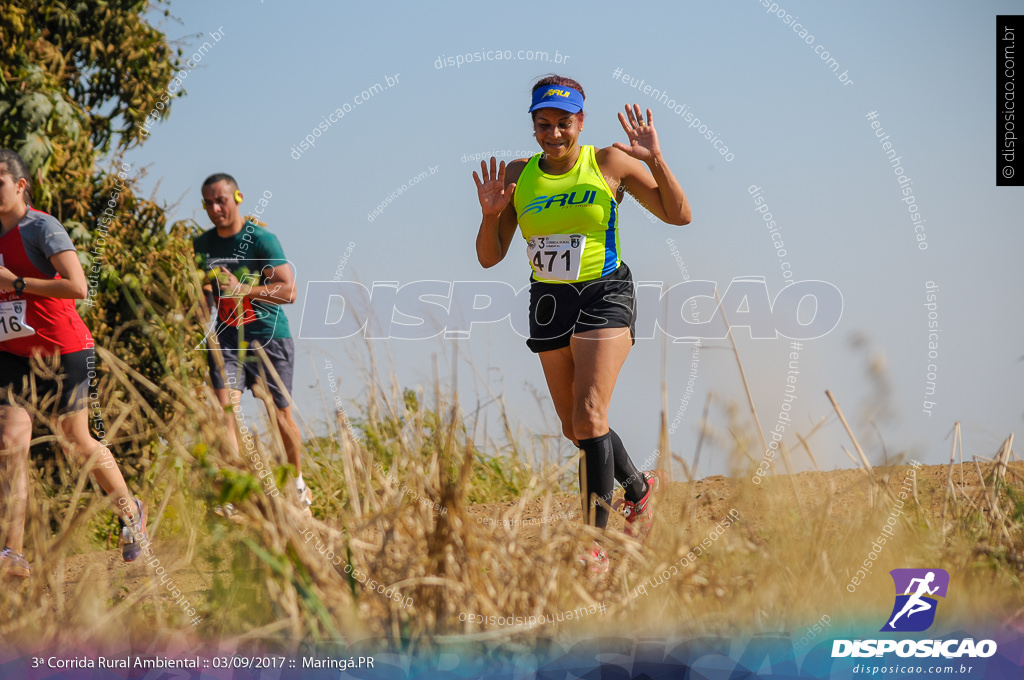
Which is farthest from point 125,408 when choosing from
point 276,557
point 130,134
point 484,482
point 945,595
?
point 130,134

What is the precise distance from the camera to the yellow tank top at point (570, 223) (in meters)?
3.49

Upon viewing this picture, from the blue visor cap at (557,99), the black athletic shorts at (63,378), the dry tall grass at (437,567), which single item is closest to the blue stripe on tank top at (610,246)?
the blue visor cap at (557,99)

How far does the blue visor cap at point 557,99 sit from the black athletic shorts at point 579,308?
0.69 meters

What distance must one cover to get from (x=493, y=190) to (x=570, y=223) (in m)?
0.36

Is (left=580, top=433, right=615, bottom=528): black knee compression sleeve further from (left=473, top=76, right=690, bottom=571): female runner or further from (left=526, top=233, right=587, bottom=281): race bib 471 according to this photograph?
(left=526, top=233, right=587, bottom=281): race bib 471

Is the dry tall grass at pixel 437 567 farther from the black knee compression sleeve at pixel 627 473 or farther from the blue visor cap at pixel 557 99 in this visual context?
the blue visor cap at pixel 557 99

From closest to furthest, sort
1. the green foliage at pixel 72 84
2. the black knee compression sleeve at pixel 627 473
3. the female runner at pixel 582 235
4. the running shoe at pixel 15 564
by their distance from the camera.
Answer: the running shoe at pixel 15 564
the female runner at pixel 582 235
the black knee compression sleeve at pixel 627 473
the green foliage at pixel 72 84

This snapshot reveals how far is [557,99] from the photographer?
3471mm

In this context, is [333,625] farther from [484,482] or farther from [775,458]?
[484,482]

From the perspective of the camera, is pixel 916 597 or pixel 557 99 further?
pixel 557 99

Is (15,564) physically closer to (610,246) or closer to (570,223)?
(570,223)

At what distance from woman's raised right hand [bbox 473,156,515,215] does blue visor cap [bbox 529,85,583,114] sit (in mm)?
282

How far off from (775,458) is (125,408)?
1.91 metres

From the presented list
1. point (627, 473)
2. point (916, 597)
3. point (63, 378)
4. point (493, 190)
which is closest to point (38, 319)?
point (63, 378)
